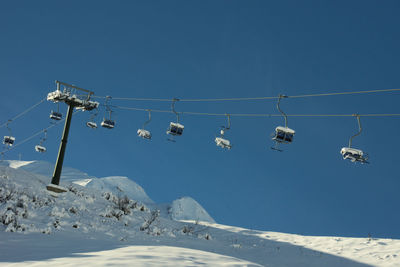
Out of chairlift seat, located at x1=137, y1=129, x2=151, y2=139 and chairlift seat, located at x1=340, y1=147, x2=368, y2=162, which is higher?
chairlift seat, located at x1=137, y1=129, x2=151, y2=139

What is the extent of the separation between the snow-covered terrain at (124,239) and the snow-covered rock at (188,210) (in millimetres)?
47370

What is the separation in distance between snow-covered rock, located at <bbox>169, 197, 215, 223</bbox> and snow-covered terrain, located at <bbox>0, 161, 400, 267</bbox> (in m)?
47.4

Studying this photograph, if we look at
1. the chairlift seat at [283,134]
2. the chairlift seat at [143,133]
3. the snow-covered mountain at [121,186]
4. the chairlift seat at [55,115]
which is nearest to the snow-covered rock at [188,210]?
the snow-covered mountain at [121,186]

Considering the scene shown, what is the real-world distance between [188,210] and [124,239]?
6622 centimetres

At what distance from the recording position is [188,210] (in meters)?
79.1

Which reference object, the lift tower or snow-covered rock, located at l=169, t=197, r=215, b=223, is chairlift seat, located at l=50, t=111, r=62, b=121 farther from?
snow-covered rock, located at l=169, t=197, r=215, b=223

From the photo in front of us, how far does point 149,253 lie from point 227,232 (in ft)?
40.9

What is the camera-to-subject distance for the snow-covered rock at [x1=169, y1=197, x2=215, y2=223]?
69.3 metres

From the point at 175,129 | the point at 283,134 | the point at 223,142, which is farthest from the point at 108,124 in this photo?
the point at 283,134

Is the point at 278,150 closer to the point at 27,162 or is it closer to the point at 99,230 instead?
the point at 99,230

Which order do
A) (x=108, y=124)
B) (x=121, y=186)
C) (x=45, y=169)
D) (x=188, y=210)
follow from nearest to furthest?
(x=108, y=124)
(x=45, y=169)
(x=121, y=186)
(x=188, y=210)

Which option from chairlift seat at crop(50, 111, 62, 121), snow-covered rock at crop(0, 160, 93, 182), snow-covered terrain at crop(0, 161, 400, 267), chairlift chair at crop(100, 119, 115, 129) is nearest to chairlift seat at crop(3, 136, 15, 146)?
chairlift seat at crop(50, 111, 62, 121)

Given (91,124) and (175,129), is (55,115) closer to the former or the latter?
(91,124)

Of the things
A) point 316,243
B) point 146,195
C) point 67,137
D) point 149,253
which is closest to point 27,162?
point 146,195
